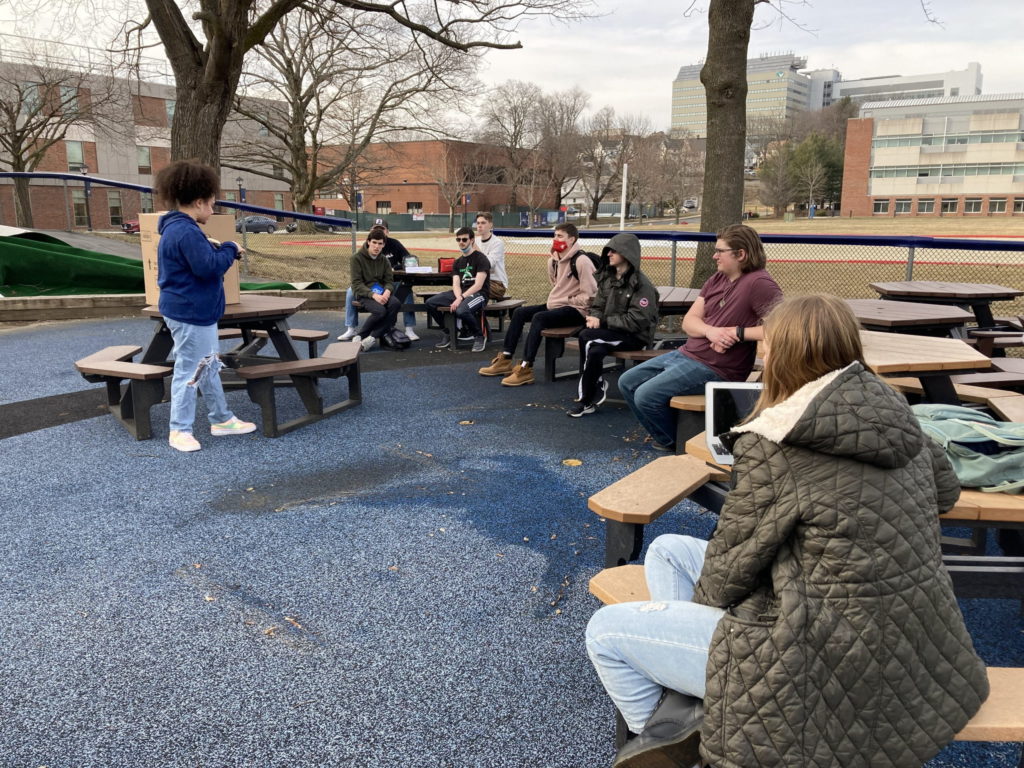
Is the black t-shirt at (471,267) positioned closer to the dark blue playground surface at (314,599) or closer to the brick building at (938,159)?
the dark blue playground surface at (314,599)

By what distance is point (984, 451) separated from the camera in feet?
9.09

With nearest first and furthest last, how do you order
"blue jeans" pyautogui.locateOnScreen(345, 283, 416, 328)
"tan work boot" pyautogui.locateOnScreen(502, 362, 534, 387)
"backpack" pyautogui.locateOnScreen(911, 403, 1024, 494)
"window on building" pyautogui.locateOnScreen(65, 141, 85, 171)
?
"backpack" pyautogui.locateOnScreen(911, 403, 1024, 494) < "tan work boot" pyautogui.locateOnScreen(502, 362, 534, 387) < "blue jeans" pyautogui.locateOnScreen(345, 283, 416, 328) < "window on building" pyautogui.locateOnScreen(65, 141, 85, 171)

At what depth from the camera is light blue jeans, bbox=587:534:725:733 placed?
1.92 metres

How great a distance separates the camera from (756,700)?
5.43 ft

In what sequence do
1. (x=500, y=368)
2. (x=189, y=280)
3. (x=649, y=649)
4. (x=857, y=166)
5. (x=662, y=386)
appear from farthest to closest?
(x=857, y=166)
(x=500, y=368)
(x=189, y=280)
(x=662, y=386)
(x=649, y=649)

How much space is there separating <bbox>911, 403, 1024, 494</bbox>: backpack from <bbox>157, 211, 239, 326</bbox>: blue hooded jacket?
13.5 feet

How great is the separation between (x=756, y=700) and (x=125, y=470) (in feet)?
14.4

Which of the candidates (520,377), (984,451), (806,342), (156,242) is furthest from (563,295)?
(806,342)

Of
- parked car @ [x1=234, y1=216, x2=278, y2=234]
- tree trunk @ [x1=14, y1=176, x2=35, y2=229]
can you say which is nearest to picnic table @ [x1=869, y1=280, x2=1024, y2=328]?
tree trunk @ [x1=14, y1=176, x2=35, y2=229]

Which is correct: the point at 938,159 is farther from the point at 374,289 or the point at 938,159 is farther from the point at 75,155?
the point at 374,289

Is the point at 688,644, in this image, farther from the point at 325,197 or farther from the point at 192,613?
the point at 325,197

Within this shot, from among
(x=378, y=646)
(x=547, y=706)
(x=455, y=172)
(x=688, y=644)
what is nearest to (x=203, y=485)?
(x=378, y=646)

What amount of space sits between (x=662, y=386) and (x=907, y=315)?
190 centimetres

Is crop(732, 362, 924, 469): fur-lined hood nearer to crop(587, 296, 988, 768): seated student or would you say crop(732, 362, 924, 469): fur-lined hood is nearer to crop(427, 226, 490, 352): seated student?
crop(587, 296, 988, 768): seated student
